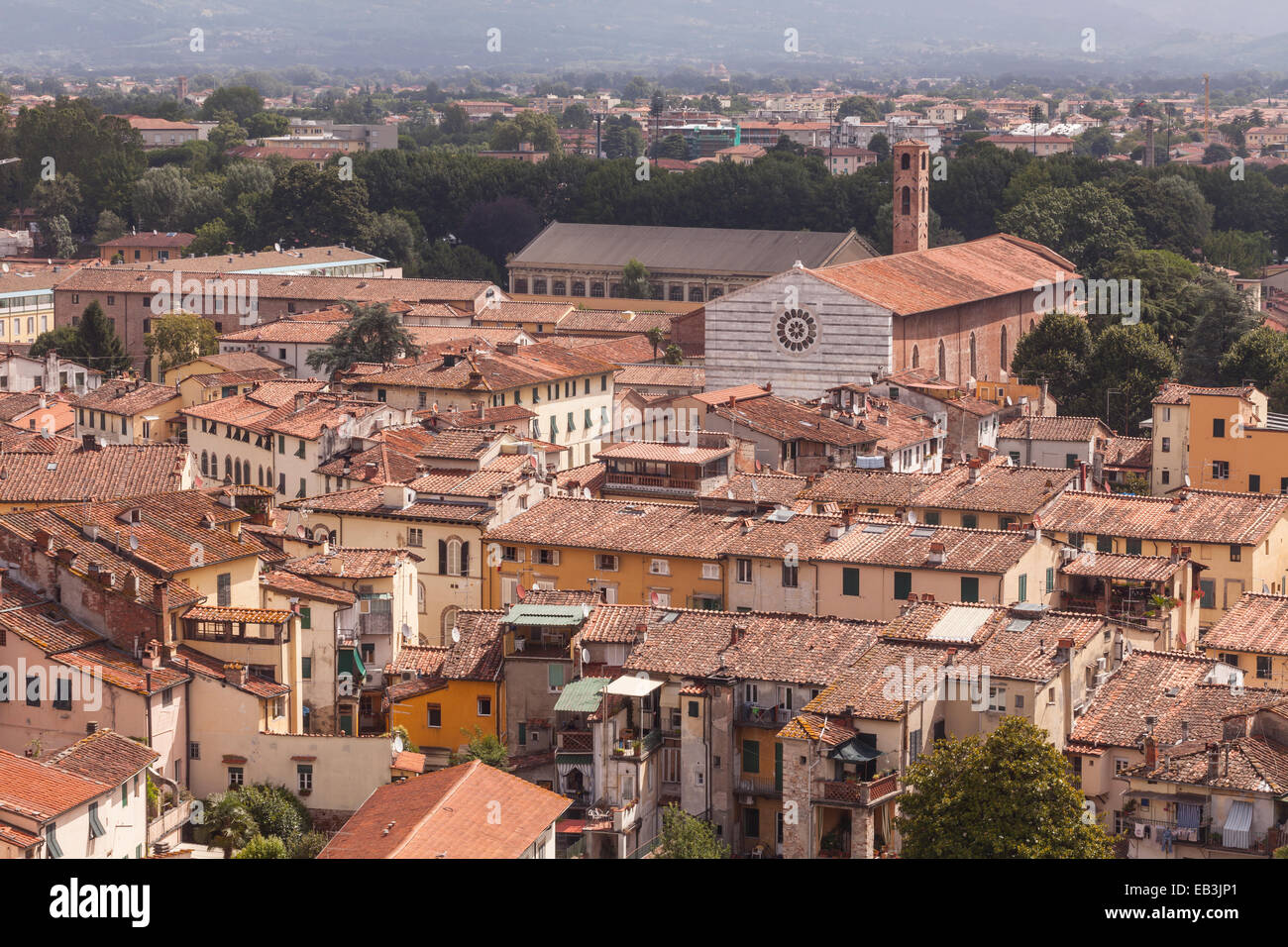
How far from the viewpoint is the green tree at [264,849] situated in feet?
68.3

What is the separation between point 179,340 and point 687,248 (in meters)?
29.1

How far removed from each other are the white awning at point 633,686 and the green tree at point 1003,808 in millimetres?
4306

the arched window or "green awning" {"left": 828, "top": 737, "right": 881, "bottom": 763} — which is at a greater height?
"green awning" {"left": 828, "top": 737, "right": 881, "bottom": 763}

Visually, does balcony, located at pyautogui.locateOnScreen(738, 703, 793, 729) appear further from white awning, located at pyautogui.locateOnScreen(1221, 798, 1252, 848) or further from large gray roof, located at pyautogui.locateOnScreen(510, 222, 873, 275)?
large gray roof, located at pyautogui.locateOnScreen(510, 222, 873, 275)

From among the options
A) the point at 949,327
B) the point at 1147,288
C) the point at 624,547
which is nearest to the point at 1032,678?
the point at 624,547

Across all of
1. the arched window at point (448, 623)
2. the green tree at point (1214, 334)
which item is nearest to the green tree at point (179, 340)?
the green tree at point (1214, 334)

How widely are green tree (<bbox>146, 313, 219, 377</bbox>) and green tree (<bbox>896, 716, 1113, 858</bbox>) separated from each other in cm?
4225

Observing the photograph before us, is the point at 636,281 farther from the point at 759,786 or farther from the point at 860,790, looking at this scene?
the point at 860,790

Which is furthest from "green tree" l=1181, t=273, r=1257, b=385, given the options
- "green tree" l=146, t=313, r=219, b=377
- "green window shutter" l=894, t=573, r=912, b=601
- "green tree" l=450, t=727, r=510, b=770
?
"green tree" l=450, t=727, r=510, b=770

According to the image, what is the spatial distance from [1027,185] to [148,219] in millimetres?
40004

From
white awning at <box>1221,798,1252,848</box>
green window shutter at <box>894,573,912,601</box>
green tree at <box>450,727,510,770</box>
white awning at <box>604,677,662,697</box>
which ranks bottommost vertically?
green tree at <box>450,727,510,770</box>

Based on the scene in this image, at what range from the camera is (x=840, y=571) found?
2875 cm

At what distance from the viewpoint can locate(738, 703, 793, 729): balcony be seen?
23.7 metres

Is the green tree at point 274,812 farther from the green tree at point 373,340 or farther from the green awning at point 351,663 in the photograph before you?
the green tree at point 373,340
